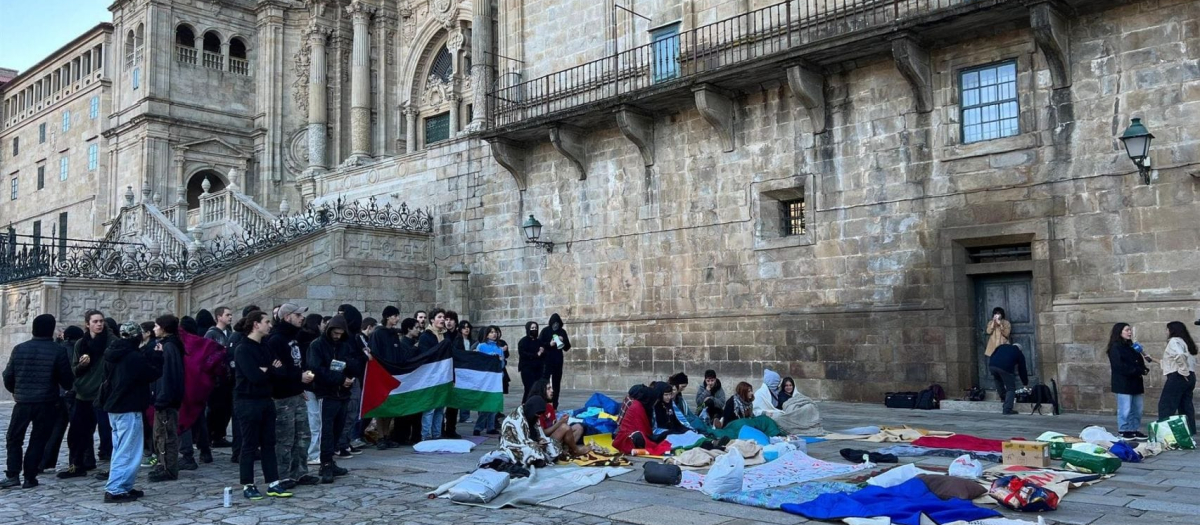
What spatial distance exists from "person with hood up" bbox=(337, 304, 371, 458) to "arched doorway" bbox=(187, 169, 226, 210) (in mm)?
26738

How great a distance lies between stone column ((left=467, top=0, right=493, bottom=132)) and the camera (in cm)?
2391

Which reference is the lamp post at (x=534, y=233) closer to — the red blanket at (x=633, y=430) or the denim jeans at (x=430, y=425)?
the denim jeans at (x=430, y=425)

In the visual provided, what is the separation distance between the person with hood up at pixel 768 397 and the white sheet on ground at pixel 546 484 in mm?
3285

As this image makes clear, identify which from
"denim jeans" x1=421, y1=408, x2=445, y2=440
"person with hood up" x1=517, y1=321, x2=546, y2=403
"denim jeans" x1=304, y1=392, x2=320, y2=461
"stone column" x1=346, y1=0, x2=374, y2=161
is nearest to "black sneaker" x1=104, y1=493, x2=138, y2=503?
"denim jeans" x1=304, y1=392, x2=320, y2=461

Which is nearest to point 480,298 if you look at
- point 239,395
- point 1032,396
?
point 1032,396

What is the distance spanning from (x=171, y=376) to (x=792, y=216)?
11.6 meters

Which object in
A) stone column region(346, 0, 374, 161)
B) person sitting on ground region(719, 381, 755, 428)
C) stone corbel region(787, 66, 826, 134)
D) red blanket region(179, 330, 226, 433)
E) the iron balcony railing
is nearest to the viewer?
red blanket region(179, 330, 226, 433)

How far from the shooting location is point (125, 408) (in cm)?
898

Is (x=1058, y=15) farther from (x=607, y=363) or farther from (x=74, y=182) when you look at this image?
(x=74, y=182)

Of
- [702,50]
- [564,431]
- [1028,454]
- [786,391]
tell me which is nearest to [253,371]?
[564,431]

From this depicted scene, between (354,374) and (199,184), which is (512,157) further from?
(199,184)

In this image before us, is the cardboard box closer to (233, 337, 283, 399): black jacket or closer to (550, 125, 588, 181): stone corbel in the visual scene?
(233, 337, 283, 399): black jacket

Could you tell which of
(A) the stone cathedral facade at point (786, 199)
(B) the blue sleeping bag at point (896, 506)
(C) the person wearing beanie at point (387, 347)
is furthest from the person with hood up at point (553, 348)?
(B) the blue sleeping bag at point (896, 506)

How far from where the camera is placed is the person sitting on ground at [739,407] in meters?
12.5
